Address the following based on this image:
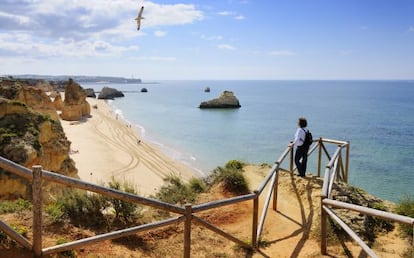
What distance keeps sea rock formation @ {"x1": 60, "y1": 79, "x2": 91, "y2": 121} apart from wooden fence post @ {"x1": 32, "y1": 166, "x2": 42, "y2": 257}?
50139 mm

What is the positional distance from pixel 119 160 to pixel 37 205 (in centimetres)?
2571

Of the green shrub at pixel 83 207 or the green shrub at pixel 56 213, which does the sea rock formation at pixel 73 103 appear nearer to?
the green shrub at pixel 83 207

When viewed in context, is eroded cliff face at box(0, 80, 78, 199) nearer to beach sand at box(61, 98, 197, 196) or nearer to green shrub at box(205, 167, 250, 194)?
beach sand at box(61, 98, 197, 196)

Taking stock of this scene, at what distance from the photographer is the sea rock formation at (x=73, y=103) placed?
52000mm

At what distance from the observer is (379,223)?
7500mm

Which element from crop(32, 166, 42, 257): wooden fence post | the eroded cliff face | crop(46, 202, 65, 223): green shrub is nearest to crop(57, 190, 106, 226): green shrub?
crop(46, 202, 65, 223): green shrub

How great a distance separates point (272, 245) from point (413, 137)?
40.8m

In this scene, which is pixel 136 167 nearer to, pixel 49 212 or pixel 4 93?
pixel 4 93

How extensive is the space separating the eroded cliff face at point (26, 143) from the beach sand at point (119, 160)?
2.29 meters

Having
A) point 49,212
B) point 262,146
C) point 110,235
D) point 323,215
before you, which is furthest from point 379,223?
point 262,146

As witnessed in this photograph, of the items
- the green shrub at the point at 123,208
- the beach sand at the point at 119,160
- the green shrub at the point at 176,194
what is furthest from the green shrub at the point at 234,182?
the beach sand at the point at 119,160

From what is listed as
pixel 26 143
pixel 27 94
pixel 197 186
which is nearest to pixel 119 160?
pixel 27 94

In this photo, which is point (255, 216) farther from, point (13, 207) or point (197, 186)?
point (197, 186)

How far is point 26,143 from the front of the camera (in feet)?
42.4
